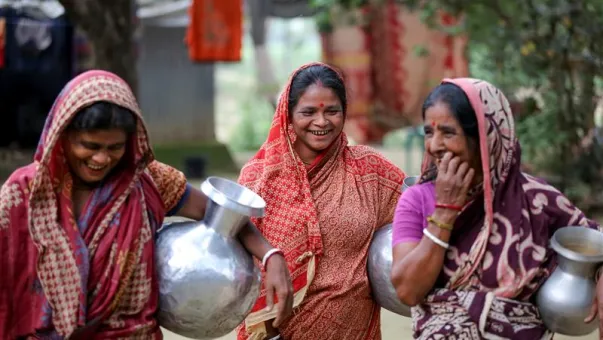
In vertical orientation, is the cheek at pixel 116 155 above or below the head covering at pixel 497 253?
above

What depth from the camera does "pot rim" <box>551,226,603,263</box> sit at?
9.00 feet

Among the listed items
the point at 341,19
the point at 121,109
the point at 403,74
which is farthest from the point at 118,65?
the point at 121,109

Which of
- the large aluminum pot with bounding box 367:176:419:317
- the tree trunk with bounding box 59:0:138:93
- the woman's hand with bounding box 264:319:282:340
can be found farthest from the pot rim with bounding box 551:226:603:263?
the tree trunk with bounding box 59:0:138:93

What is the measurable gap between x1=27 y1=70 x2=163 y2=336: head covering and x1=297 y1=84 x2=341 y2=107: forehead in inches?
37.1

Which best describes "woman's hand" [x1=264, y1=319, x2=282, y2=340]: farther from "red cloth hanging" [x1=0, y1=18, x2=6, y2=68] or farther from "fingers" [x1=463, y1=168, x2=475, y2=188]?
"red cloth hanging" [x1=0, y1=18, x2=6, y2=68]

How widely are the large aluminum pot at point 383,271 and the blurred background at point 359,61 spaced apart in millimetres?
2936

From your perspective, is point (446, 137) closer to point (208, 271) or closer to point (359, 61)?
point (208, 271)

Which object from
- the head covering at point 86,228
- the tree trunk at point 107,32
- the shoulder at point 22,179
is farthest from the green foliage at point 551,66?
the shoulder at point 22,179

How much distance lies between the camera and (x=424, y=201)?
2898 mm

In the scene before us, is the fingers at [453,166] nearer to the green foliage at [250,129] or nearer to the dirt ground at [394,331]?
the dirt ground at [394,331]

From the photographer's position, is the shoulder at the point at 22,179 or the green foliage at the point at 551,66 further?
the green foliage at the point at 551,66

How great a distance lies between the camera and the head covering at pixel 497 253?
2.79 meters

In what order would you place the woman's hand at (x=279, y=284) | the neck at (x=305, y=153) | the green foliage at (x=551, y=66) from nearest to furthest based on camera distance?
the woman's hand at (x=279, y=284) → the neck at (x=305, y=153) → the green foliage at (x=551, y=66)

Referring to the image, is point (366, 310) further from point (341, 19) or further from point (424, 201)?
point (341, 19)
